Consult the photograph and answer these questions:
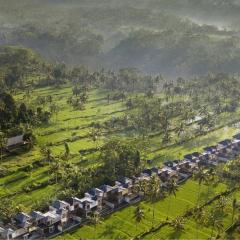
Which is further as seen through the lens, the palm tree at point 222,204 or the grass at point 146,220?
the palm tree at point 222,204

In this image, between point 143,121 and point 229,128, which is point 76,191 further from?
point 229,128

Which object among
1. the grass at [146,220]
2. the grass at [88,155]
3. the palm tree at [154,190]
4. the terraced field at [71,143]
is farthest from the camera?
the terraced field at [71,143]

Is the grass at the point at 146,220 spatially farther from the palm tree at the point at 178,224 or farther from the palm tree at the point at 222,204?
the palm tree at the point at 222,204

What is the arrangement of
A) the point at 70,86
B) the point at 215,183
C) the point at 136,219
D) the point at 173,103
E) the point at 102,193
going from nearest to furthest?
the point at 136,219 < the point at 102,193 < the point at 215,183 < the point at 173,103 < the point at 70,86

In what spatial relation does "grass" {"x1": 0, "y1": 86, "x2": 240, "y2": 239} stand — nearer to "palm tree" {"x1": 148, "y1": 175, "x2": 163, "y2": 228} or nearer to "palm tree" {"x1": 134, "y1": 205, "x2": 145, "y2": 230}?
"palm tree" {"x1": 134, "y1": 205, "x2": 145, "y2": 230}

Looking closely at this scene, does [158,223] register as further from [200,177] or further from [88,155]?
[88,155]

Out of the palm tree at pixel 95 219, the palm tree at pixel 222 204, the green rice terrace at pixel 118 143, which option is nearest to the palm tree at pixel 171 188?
the green rice terrace at pixel 118 143

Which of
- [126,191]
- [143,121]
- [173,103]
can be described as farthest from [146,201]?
[173,103]
